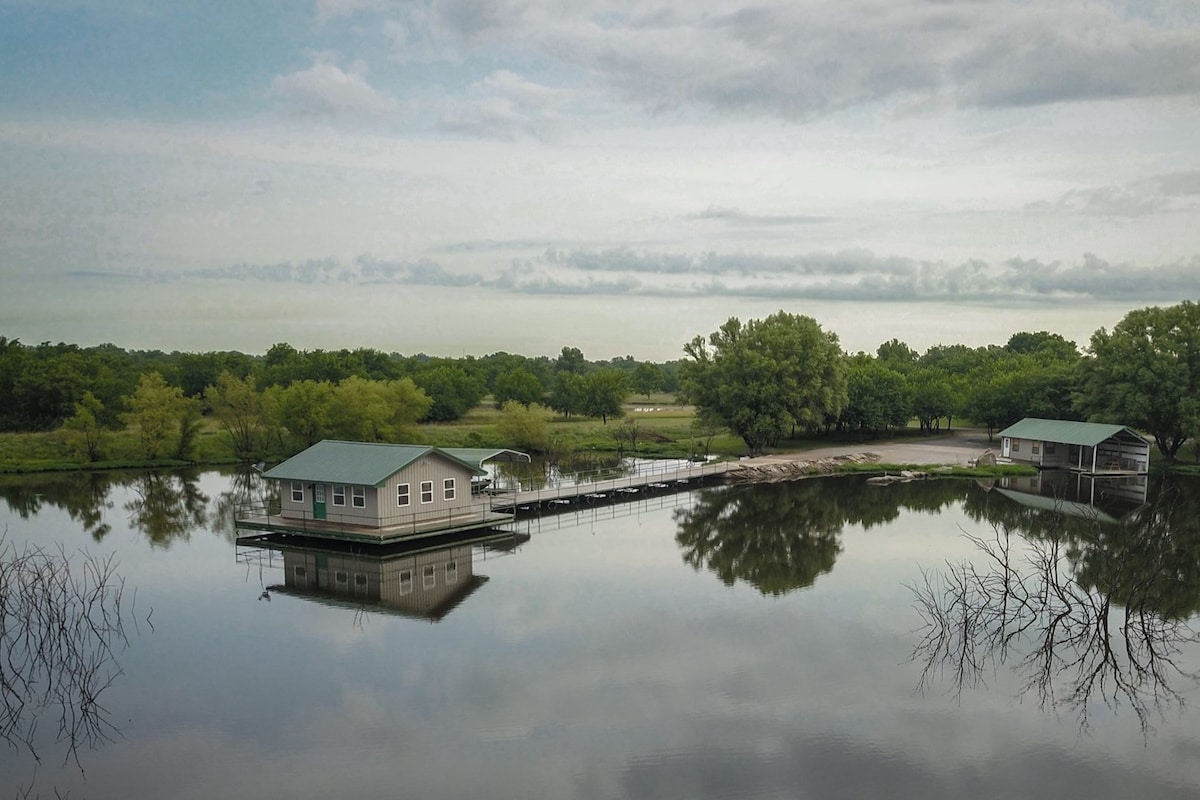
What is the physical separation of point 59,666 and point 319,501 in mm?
14783

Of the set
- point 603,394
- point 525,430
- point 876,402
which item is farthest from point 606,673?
point 603,394

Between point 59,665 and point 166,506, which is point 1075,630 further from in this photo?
point 166,506

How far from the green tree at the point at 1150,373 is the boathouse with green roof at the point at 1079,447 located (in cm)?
172

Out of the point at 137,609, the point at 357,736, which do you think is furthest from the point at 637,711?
the point at 137,609

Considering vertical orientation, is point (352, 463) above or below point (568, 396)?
above

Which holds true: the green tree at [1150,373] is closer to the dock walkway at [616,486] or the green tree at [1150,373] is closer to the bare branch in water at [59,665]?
the dock walkway at [616,486]

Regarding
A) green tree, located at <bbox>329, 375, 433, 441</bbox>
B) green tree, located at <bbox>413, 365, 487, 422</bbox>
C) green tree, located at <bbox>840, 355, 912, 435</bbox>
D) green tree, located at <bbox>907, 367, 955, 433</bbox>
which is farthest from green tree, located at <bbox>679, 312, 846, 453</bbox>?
green tree, located at <bbox>413, 365, 487, 422</bbox>

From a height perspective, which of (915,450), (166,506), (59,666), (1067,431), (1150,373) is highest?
(1150,373)

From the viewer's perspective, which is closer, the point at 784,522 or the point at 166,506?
the point at 784,522

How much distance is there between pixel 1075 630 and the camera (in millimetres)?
23922

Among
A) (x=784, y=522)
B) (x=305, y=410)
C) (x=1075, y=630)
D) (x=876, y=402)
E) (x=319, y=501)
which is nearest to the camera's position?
(x=1075, y=630)

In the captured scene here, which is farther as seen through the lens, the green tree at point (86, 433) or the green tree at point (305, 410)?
the green tree at point (305, 410)

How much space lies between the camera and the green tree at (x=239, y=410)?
64750 mm

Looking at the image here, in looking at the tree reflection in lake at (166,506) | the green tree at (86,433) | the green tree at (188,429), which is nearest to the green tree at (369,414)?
the tree reflection in lake at (166,506)
